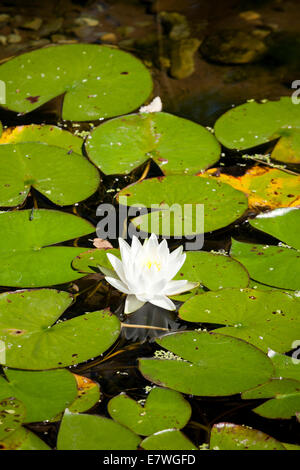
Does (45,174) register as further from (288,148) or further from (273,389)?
(273,389)

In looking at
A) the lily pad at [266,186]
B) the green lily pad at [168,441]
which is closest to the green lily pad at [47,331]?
the green lily pad at [168,441]

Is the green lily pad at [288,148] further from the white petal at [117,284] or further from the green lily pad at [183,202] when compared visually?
the white petal at [117,284]

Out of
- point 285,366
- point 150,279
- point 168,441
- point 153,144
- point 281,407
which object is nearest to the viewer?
point 168,441

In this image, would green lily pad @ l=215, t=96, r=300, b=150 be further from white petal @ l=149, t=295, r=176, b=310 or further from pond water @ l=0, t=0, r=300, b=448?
→ white petal @ l=149, t=295, r=176, b=310

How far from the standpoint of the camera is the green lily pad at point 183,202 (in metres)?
2.50

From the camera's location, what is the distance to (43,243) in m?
2.41

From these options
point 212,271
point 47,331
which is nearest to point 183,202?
point 212,271

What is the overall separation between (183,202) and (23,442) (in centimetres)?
130

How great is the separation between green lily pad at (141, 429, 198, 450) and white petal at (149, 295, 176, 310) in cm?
50

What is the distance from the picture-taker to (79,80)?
3.38 metres

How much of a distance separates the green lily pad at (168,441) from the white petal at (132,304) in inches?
20.2

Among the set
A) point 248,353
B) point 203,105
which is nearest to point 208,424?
point 248,353

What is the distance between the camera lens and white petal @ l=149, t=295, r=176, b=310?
210cm

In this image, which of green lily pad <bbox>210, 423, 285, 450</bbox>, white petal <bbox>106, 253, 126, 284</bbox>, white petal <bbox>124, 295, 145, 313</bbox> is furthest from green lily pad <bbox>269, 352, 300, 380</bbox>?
white petal <bbox>106, 253, 126, 284</bbox>
